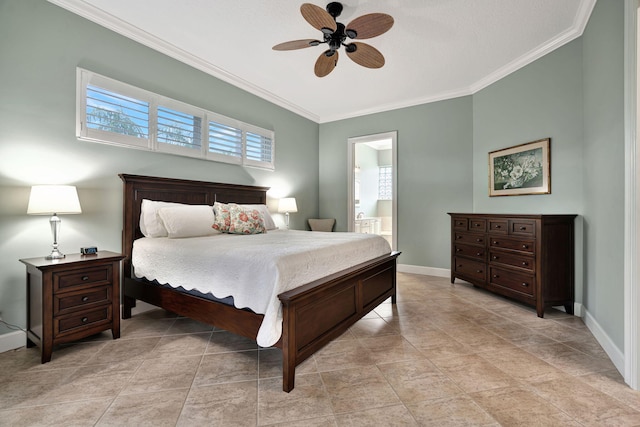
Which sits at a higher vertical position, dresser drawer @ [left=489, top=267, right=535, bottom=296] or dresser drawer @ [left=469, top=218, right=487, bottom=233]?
dresser drawer @ [left=469, top=218, right=487, bottom=233]

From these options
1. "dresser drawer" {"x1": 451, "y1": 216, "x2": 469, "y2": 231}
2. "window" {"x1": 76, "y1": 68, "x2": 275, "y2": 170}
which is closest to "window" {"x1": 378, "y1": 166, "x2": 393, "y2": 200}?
"dresser drawer" {"x1": 451, "y1": 216, "x2": 469, "y2": 231}

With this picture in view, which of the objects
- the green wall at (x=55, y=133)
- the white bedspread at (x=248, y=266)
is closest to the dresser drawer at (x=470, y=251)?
the white bedspread at (x=248, y=266)

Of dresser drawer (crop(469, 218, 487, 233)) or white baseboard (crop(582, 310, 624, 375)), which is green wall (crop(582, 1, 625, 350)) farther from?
dresser drawer (crop(469, 218, 487, 233))

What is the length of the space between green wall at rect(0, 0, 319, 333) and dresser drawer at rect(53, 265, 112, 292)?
531 millimetres

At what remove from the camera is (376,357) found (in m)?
2.10

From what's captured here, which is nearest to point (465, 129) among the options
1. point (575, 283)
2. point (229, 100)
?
point (575, 283)

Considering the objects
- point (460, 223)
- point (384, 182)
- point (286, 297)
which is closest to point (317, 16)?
point (286, 297)

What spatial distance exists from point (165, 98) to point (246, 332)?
278 cm

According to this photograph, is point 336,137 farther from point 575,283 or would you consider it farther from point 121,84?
point 575,283

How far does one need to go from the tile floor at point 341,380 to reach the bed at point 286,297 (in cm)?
22

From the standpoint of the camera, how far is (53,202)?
2.11 meters

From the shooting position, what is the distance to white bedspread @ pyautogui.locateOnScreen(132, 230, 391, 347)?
1.72 metres

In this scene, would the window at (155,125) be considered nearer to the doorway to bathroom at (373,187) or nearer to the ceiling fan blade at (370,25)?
the ceiling fan blade at (370,25)

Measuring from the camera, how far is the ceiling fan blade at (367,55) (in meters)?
2.59
